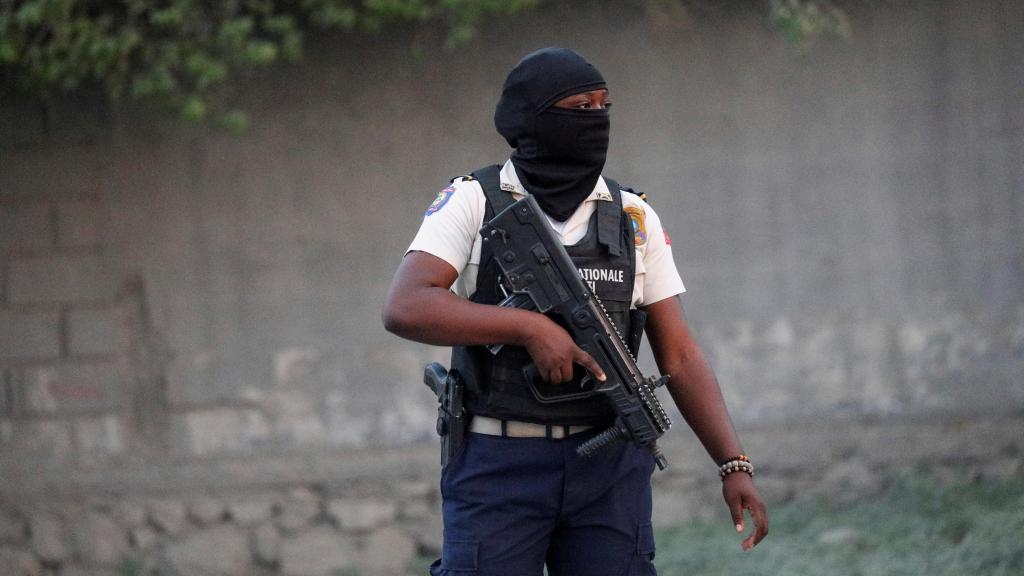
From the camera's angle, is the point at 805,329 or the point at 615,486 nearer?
the point at 615,486

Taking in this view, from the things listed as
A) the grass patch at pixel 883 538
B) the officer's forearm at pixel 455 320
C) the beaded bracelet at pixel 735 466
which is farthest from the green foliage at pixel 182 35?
the beaded bracelet at pixel 735 466

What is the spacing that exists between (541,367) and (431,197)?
3.32 meters

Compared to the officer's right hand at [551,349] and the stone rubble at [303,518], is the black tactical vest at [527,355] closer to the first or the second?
the officer's right hand at [551,349]

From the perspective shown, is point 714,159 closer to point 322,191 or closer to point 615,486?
point 322,191

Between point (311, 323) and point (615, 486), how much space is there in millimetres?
3296

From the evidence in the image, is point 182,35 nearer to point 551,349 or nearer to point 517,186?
point 517,186

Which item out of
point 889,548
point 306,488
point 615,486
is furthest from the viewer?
point 306,488

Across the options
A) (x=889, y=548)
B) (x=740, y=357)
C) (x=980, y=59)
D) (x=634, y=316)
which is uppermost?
(x=980, y=59)

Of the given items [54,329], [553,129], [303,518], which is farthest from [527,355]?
[54,329]

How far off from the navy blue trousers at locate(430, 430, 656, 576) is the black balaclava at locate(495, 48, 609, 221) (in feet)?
1.69

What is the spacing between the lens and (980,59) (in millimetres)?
5590

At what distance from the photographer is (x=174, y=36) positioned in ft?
16.6

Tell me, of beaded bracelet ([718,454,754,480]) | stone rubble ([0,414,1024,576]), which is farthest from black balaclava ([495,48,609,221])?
stone rubble ([0,414,1024,576])

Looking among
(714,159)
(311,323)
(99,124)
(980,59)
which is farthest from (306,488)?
(980,59)
